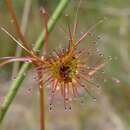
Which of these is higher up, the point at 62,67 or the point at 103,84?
the point at 103,84

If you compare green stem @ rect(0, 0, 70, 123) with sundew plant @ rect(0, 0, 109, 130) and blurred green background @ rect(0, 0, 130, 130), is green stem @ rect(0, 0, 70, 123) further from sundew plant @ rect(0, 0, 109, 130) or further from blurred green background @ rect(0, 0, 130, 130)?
blurred green background @ rect(0, 0, 130, 130)

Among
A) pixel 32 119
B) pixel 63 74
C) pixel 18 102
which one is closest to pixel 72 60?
pixel 63 74

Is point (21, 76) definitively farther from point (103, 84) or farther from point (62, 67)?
point (103, 84)

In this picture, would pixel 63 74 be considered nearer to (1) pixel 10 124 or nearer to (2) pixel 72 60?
(2) pixel 72 60

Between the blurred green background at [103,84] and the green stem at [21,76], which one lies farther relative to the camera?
the blurred green background at [103,84]

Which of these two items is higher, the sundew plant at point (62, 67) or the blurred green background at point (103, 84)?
the blurred green background at point (103, 84)

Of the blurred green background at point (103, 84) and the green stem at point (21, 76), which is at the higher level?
the blurred green background at point (103, 84)

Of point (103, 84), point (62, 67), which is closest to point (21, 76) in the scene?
point (62, 67)

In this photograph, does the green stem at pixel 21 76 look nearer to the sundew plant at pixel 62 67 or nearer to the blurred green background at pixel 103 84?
the sundew plant at pixel 62 67

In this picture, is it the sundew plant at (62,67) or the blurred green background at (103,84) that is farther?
the blurred green background at (103,84)

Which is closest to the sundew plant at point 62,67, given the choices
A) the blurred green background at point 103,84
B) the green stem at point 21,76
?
the green stem at point 21,76

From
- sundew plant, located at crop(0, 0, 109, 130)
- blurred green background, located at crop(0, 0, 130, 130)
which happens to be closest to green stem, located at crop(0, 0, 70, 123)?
sundew plant, located at crop(0, 0, 109, 130)
